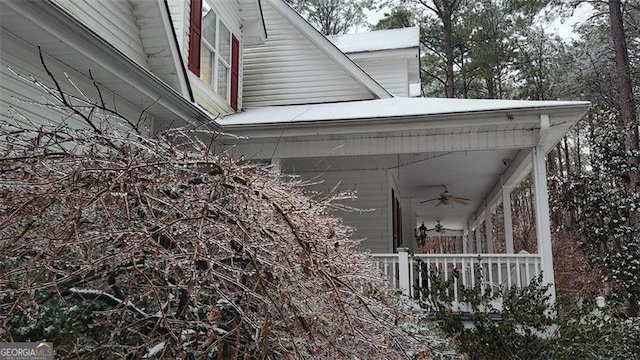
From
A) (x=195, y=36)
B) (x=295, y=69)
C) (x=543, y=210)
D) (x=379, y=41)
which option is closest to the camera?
(x=543, y=210)

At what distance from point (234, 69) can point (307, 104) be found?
1.70m

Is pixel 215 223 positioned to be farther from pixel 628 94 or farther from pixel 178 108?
pixel 628 94

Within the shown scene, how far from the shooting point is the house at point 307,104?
5.29m

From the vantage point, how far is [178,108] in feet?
22.6

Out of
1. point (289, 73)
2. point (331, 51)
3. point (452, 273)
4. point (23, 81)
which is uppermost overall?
point (331, 51)

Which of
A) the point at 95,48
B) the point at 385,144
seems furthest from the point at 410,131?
the point at 95,48

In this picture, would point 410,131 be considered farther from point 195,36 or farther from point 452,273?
point 195,36

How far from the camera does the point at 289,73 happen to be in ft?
39.0

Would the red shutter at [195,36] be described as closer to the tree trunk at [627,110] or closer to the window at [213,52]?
the window at [213,52]

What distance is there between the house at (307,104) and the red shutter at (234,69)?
0.16ft

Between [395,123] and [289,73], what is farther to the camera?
[289,73]

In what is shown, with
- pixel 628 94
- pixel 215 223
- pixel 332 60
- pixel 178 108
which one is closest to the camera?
pixel 215 223

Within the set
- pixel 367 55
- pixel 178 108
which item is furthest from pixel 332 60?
pixel 178 108

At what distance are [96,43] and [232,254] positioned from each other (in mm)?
3019
